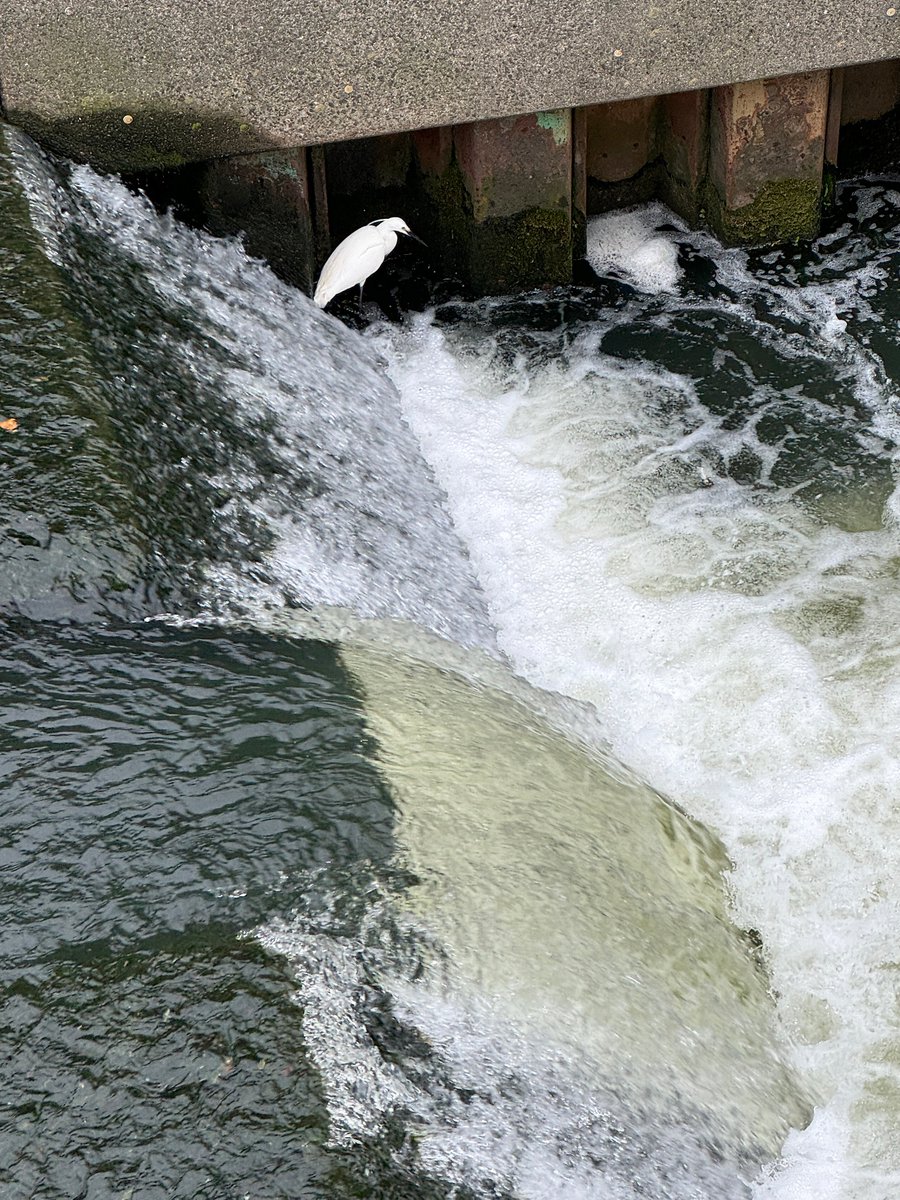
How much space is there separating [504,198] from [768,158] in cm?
124

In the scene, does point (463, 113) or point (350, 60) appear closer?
point (350, 60)

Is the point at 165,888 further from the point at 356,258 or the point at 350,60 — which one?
the point at 350,60

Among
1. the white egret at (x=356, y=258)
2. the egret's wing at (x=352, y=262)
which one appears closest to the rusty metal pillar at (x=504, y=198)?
the white egret at (x=356, y=258)

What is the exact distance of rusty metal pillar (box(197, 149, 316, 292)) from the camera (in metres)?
5.23

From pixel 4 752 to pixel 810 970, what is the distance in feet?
6.41

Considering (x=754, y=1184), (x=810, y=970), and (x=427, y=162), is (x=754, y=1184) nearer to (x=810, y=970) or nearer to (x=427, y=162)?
(x=810, y=970)

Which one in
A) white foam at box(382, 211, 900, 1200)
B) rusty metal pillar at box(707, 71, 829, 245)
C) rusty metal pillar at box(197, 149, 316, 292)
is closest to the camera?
white foam at box(382, 211, 900, 1200)

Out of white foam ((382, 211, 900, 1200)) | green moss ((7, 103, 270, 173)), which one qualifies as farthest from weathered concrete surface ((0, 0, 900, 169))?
white foam ((382, 211, 900, 1200))

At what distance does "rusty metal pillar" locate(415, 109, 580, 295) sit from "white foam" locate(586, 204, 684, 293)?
256mm

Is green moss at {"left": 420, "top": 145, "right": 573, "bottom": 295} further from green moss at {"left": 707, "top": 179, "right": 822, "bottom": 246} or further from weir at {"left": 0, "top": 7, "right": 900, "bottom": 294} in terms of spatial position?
green moss at {"left": 707, "top": 179, "right": 822, "bottom": 246}

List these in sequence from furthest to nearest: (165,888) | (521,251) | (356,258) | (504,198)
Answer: (521,251)
(504,198)
(356,258)
(165,888)

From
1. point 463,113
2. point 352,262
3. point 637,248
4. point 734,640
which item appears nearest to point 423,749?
point 734,640

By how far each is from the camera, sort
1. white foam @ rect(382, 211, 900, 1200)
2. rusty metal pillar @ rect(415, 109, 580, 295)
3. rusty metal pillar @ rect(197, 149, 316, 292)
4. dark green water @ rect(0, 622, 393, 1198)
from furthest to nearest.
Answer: rusty metal pillar @ rect(415, 109, 580, 295) < rusty metal pillar @ rect(197, 149, 316, 292) < white foam @ rect(382, 211, 900, 1200) < dark green water @ rect(0, 622, 393, 1198)

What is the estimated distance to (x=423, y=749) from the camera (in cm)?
304
